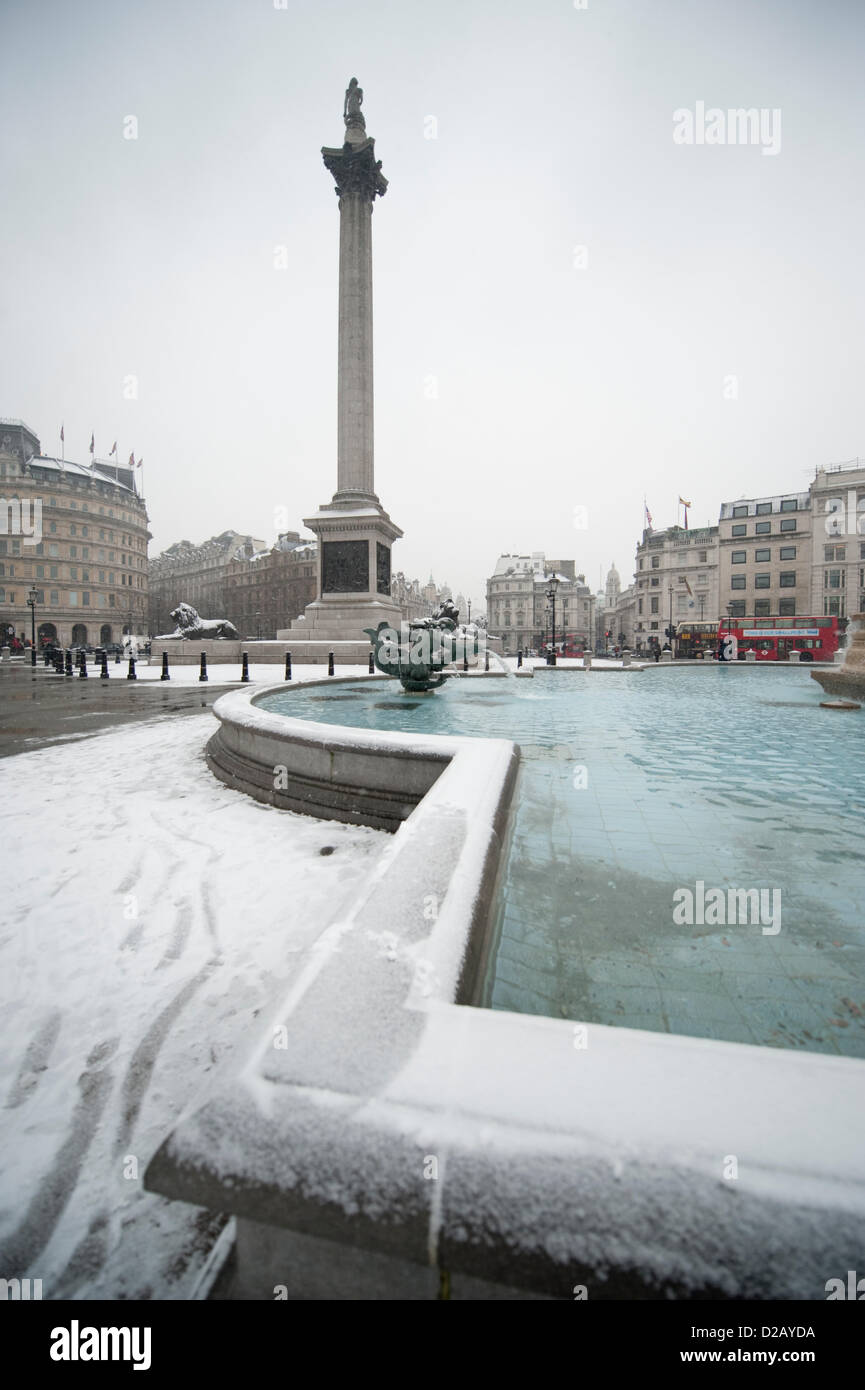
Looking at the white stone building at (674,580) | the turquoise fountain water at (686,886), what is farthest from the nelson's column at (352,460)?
the white stone building at (674,580)

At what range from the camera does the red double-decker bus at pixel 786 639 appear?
4000cm

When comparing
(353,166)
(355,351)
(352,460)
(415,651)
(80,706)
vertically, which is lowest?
(80,706)

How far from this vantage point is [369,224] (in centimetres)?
2855

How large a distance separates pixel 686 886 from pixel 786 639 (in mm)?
50566

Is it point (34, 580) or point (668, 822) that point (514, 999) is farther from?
point (34, 580)

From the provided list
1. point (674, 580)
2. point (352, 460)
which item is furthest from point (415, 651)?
point (674, 580)

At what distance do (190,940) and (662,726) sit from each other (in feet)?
21.7

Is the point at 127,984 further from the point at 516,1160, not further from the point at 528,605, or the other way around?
the point at 528,605

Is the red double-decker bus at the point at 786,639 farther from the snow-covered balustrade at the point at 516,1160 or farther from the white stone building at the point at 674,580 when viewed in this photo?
the snow-covered balustrade at the point at 516,1160

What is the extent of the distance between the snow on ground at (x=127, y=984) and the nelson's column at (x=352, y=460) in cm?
2233

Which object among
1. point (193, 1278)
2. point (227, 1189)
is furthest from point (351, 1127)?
point (193, 1278)

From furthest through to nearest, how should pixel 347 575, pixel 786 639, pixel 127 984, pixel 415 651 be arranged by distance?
pixel 786 639
pixel 347 575
pixel 415 651
pixel 127 984

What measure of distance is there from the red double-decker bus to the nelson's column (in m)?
27.6

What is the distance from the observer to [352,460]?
27906mm
